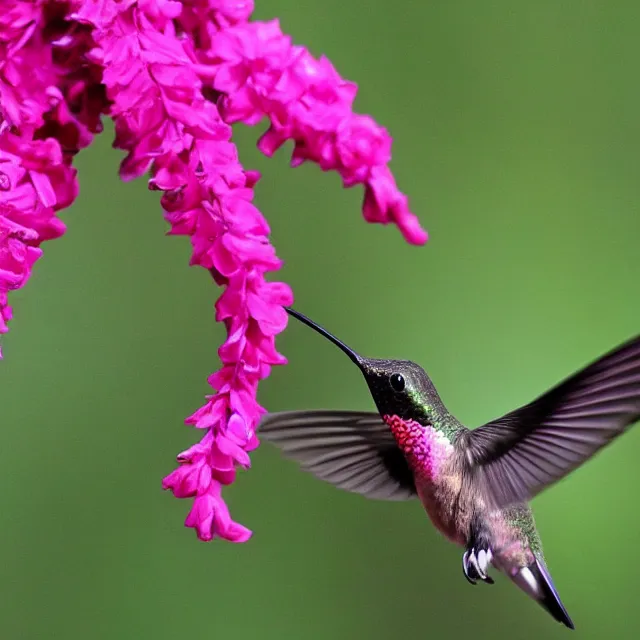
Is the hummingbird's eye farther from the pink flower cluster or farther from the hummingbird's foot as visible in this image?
the pink flower cluster

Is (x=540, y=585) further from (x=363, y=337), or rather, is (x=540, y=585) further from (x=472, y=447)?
(x=363, y=337)

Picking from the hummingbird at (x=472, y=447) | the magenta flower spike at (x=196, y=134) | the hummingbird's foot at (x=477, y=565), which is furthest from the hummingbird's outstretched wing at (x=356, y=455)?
the magenta flower spike at (x=196, y=134)

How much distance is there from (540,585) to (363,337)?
0.76 m

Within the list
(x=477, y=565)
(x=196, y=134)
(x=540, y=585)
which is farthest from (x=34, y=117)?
(x=540, y=585)

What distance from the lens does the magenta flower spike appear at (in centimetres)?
71

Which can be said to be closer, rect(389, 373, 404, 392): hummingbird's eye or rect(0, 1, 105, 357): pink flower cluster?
rect(0, 1, 105, 357): pink flower cluster

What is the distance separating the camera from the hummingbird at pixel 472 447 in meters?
1.09

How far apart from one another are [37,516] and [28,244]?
1.21 m

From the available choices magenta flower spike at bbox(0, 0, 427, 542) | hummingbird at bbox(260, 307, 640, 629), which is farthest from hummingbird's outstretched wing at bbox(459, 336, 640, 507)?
magenta flower spike at bbox(0, 0, 427, 542)

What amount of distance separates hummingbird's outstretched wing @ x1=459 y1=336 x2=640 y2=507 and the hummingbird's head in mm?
88

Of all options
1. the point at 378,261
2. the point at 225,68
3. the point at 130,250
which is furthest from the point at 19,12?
the point at 378,261

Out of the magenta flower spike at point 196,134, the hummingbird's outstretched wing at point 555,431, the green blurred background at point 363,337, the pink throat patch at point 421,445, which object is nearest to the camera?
the magenta flower spike at point 196,134

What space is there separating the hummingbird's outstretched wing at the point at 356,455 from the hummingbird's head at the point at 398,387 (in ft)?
0.33

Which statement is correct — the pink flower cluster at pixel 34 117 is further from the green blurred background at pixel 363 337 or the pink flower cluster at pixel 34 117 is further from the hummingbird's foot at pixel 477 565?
the green blurred background at pixel 363 337
